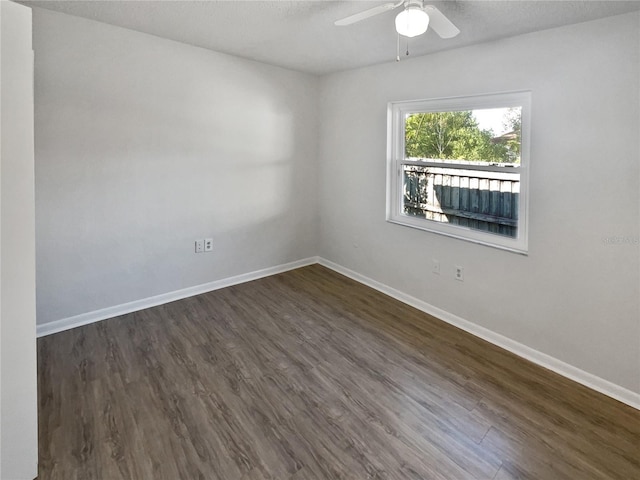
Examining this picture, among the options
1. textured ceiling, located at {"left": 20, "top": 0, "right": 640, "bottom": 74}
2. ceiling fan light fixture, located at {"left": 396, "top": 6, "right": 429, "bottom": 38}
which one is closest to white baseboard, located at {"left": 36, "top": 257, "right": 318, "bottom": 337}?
textured ceiling, located at {"left": 20, "top": 0, "right": 640, "bottom": 74}

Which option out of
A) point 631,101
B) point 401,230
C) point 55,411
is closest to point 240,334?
point 55,411

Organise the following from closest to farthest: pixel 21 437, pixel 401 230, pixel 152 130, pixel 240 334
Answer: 1. pixel 21 437
2. pixel 240 334
3. pixel 152 130
4. pixel 401 230

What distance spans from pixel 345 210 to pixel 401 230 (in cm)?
86

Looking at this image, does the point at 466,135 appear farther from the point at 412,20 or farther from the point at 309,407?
the point at 309,407

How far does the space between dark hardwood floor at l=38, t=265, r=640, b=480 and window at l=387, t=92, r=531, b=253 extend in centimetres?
94

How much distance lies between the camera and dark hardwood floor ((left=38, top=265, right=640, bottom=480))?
5.68ft

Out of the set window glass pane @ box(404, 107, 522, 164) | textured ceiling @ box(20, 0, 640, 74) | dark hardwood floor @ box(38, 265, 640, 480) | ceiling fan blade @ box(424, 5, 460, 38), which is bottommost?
dark hardwood floor @ box(38, 265, 640, 480)

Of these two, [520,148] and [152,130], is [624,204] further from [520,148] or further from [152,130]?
[152,130]

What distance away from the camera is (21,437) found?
4.97 ft

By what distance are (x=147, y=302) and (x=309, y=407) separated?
6.59 feet

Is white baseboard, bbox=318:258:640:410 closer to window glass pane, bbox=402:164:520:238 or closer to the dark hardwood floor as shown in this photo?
the dark hardwood floor

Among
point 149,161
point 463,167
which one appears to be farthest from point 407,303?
point 149,161

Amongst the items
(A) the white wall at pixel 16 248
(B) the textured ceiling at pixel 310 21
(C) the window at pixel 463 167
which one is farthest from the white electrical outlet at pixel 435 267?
(A) the white wall at pixel 16 248

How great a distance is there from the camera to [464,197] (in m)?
3.18
